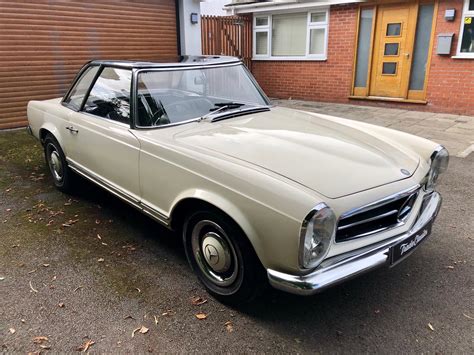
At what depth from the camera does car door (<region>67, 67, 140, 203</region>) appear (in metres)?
3.30

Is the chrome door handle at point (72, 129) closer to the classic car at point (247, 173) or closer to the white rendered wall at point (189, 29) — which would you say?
the classic car at point (247, 173)

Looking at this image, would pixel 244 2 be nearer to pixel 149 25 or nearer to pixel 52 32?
pixel 149 25

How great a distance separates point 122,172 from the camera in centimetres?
338

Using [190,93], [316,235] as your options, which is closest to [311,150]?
[316,235]

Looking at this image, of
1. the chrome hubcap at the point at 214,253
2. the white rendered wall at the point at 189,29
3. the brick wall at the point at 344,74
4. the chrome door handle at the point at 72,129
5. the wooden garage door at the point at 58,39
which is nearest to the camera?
the chrome hubcap at the point at 214,253

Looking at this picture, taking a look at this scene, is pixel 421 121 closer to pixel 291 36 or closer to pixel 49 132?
pixel 291 36

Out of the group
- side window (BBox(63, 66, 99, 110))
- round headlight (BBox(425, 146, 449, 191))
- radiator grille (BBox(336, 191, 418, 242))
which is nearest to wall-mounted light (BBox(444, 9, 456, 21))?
round headlight (BBox(425, 146, 449, 191))

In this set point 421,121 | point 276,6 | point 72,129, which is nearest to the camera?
point 72,129

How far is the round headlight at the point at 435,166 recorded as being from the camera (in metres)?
2.96

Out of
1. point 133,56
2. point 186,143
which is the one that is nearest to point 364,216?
point 186,143

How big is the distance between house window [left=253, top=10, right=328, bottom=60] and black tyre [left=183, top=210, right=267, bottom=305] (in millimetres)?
9503

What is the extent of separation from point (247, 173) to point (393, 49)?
883cm

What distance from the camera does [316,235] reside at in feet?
6.98

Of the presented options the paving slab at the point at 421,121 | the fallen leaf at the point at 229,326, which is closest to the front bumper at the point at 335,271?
the fallen leaf at the point at 229,326
